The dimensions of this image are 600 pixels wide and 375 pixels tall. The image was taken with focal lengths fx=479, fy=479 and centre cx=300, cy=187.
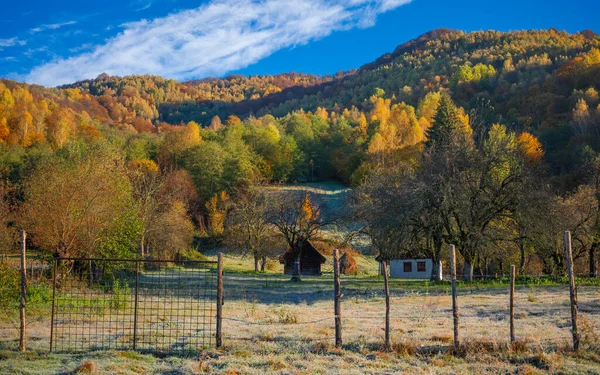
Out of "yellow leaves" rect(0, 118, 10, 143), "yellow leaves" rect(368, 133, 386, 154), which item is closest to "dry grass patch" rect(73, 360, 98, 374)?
"yellow leaves" rect(368, 133, 386, 154)

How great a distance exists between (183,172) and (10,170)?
74.9 ft

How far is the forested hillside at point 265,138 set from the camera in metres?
26.8

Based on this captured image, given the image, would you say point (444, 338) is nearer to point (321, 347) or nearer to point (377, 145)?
point (321, 347)

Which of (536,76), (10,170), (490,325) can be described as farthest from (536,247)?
(536,76)

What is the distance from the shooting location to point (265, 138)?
95688 mm

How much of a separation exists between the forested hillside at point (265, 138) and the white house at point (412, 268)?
9.95m

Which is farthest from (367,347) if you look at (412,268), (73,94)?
(73,94)

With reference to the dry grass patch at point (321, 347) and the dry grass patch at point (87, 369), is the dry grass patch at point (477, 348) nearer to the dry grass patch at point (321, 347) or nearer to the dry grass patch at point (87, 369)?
the dry grass patch at point (321, 347)

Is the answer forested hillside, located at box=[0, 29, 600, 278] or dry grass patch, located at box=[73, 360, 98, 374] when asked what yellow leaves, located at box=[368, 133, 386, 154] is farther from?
dry grass patch, located at box=[73, 360, 98, 374]

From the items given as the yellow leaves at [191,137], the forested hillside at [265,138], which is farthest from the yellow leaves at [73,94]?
the yellow leaves at [191,137]

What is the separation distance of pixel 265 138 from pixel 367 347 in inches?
3391

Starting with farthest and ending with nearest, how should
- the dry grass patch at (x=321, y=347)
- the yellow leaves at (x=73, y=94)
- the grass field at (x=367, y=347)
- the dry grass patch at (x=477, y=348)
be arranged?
the yellow leaves at (x=73, y=94) < the dry grass patch at (x=321, y=347) < the dry grass patch at (x=477, y=348) < the grass field at (x=367, y=347)

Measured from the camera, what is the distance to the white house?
48.0m

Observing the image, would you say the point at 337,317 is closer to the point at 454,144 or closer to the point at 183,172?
the point at 454,144
